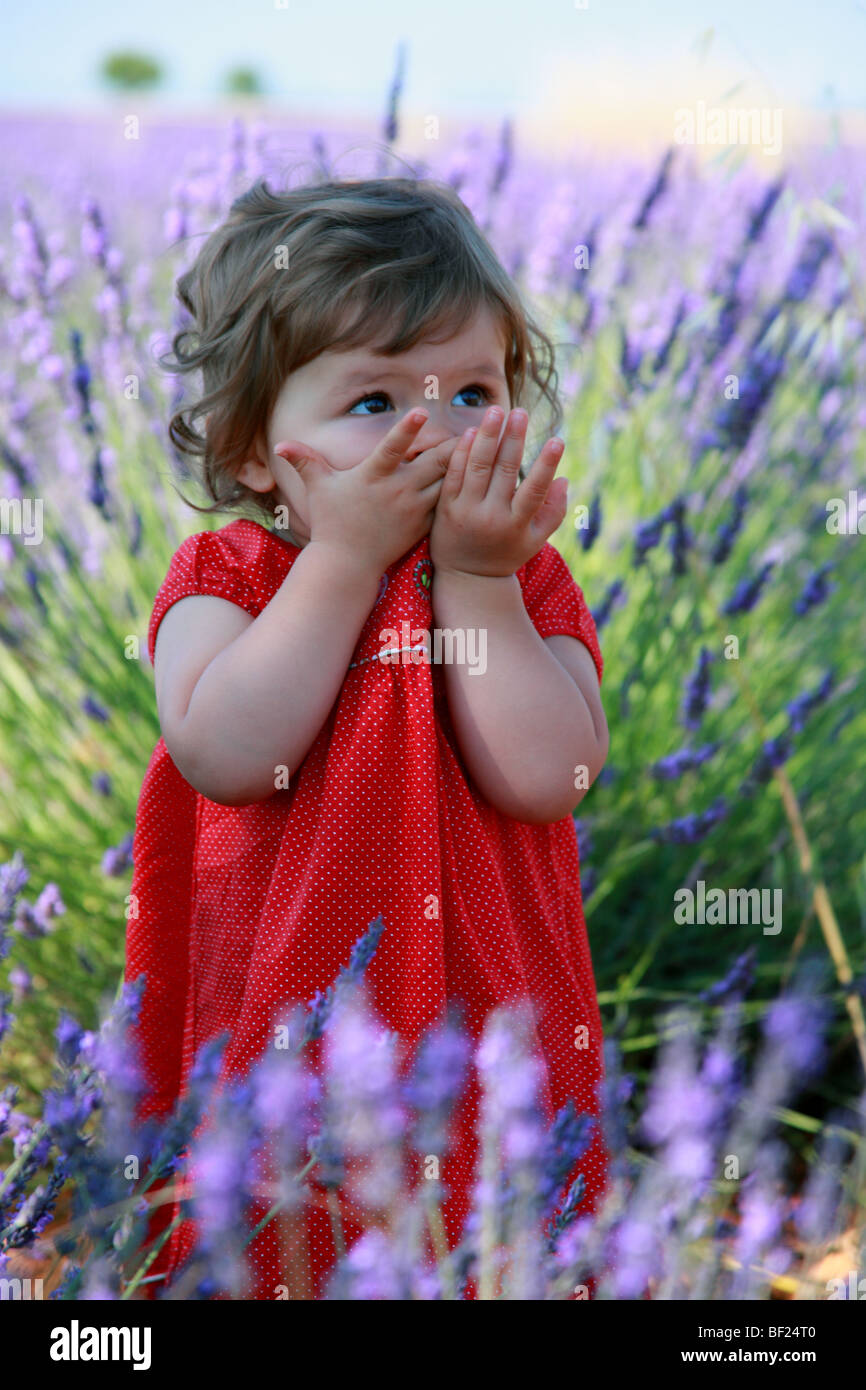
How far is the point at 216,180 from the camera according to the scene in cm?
214

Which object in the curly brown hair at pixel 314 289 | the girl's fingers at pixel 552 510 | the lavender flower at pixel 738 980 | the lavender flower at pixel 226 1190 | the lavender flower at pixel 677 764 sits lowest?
the lavender flower at pixel 738 980

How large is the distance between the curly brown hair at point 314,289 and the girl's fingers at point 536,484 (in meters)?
0.18

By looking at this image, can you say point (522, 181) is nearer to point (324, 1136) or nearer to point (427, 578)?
point (427, 578)

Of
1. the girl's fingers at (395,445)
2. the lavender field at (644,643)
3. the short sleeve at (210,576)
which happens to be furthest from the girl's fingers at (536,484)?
the lavender field at (644,643)

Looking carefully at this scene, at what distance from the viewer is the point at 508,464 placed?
108 cm

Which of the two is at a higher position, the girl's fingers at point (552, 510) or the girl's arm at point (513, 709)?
the girl's fingers at point (552, 510)

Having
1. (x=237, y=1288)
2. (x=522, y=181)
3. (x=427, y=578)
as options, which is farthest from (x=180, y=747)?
(x=522, y=181)

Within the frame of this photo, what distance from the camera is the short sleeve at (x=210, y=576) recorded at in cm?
121

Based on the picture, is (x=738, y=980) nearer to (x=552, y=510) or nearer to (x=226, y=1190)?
(x=552, y=510)

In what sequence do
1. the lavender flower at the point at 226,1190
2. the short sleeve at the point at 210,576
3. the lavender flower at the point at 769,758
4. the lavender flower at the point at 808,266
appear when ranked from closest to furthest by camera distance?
the lavender flower at the point at 226,1190 → the short sleeve at the point at 210,576 → the lavender flower at the point at 769,758 → the lavender flower at the point at 808,266

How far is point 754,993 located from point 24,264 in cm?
174

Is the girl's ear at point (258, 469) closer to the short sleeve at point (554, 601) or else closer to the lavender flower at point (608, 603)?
the short sleeve at point (554, 601)

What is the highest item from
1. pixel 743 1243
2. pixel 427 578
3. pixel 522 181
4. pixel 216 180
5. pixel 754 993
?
pixel 522 181

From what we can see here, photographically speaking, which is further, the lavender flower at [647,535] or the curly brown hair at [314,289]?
the lavender flower at [647,535]
